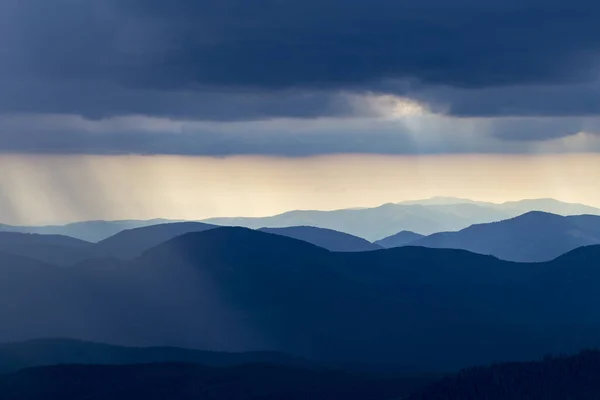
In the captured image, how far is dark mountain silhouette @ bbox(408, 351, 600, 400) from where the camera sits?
178m

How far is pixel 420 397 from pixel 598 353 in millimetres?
29376

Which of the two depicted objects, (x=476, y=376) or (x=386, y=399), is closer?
(x=476, y=376)

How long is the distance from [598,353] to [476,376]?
19.2 metres

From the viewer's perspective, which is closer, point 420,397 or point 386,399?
point 420,397

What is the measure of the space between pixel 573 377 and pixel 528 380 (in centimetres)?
652

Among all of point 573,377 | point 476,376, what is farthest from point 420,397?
point 573,377

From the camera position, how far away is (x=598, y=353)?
620 feet

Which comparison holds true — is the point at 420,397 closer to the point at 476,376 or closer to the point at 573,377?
the point at 476,376

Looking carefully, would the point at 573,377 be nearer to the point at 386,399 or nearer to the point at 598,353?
the point at 598,353

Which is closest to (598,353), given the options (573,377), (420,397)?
(573,377)

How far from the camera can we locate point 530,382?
598ft

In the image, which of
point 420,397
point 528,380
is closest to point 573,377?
point 528,380

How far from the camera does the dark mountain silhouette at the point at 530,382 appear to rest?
17750 centimetres

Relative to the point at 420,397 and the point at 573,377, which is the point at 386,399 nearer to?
the point at 420,397
